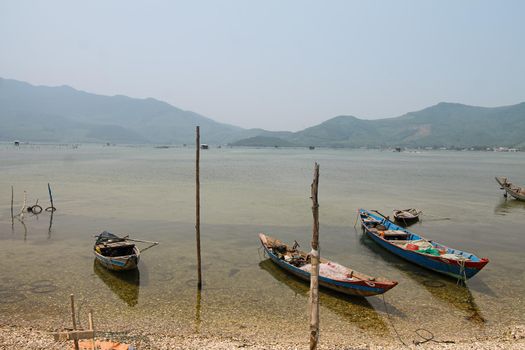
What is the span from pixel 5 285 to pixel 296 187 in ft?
161

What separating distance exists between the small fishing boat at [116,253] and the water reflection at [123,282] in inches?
14.5

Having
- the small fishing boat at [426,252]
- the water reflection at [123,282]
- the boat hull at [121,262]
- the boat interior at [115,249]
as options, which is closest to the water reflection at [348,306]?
the small fishing boat at [426,252]

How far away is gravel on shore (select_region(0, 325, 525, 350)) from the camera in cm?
1312

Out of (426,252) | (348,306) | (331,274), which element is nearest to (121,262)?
(331,274)

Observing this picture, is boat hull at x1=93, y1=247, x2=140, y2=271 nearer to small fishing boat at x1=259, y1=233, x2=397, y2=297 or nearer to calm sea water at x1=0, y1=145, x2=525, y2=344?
calm sea water at x1=0, y1=145, x2=525, y2=344

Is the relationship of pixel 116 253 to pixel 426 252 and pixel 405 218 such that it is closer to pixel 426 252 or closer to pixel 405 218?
pixel 426 252

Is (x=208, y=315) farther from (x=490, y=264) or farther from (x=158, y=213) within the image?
(x=158, y=213)

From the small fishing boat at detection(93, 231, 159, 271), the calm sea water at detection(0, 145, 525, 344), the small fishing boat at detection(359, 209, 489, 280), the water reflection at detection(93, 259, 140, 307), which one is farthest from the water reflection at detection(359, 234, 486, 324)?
the small fishing boat at detection(93, 231, 159, 271)

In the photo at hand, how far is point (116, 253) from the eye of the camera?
2236 centimetres

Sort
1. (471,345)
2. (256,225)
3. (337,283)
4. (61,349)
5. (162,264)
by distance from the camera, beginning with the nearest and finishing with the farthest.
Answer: (61,349), (471,345), (337,283), (162,264), (256,225)

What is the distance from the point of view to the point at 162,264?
22.8 metres

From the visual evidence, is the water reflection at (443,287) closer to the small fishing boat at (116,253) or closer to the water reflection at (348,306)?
the water reflection at (348,306)

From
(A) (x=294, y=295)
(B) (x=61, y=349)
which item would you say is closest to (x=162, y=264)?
(A) (x=294, y=295)

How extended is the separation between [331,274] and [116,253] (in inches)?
Result: 523
